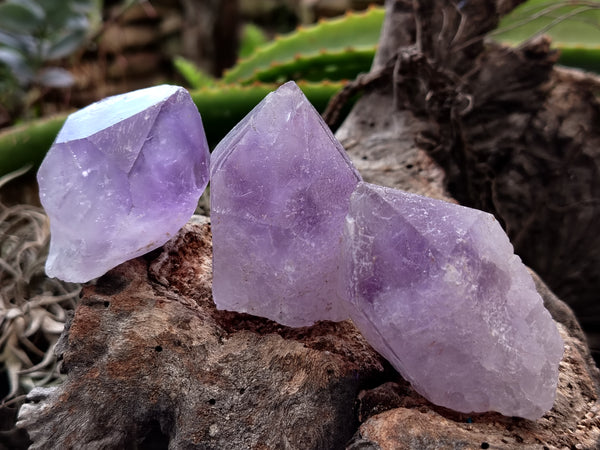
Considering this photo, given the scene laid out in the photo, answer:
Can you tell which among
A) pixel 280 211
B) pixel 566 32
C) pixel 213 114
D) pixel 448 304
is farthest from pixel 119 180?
pixel 566 32

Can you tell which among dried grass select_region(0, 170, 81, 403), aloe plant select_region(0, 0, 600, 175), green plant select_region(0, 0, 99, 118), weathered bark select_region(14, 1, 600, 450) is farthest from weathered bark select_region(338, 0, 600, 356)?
green plant select_region(0, 0, 99, 118)

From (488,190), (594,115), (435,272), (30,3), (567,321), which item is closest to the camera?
(435,272)

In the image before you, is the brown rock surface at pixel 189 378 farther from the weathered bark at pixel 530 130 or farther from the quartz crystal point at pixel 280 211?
the weathered bark at pixel 530 130

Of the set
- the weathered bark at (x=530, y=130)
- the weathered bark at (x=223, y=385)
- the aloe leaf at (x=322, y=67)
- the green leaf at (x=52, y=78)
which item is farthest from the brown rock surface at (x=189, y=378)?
the green leaf at (x=52, y=78)

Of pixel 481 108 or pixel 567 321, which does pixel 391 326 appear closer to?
pixel 567 321

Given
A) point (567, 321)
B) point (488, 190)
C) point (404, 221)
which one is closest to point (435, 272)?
point (404, 221)

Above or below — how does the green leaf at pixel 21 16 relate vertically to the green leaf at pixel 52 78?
above

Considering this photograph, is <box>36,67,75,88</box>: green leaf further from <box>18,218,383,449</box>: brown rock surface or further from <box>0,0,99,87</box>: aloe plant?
<box>18,218,383,449</box>: brown rock surface
